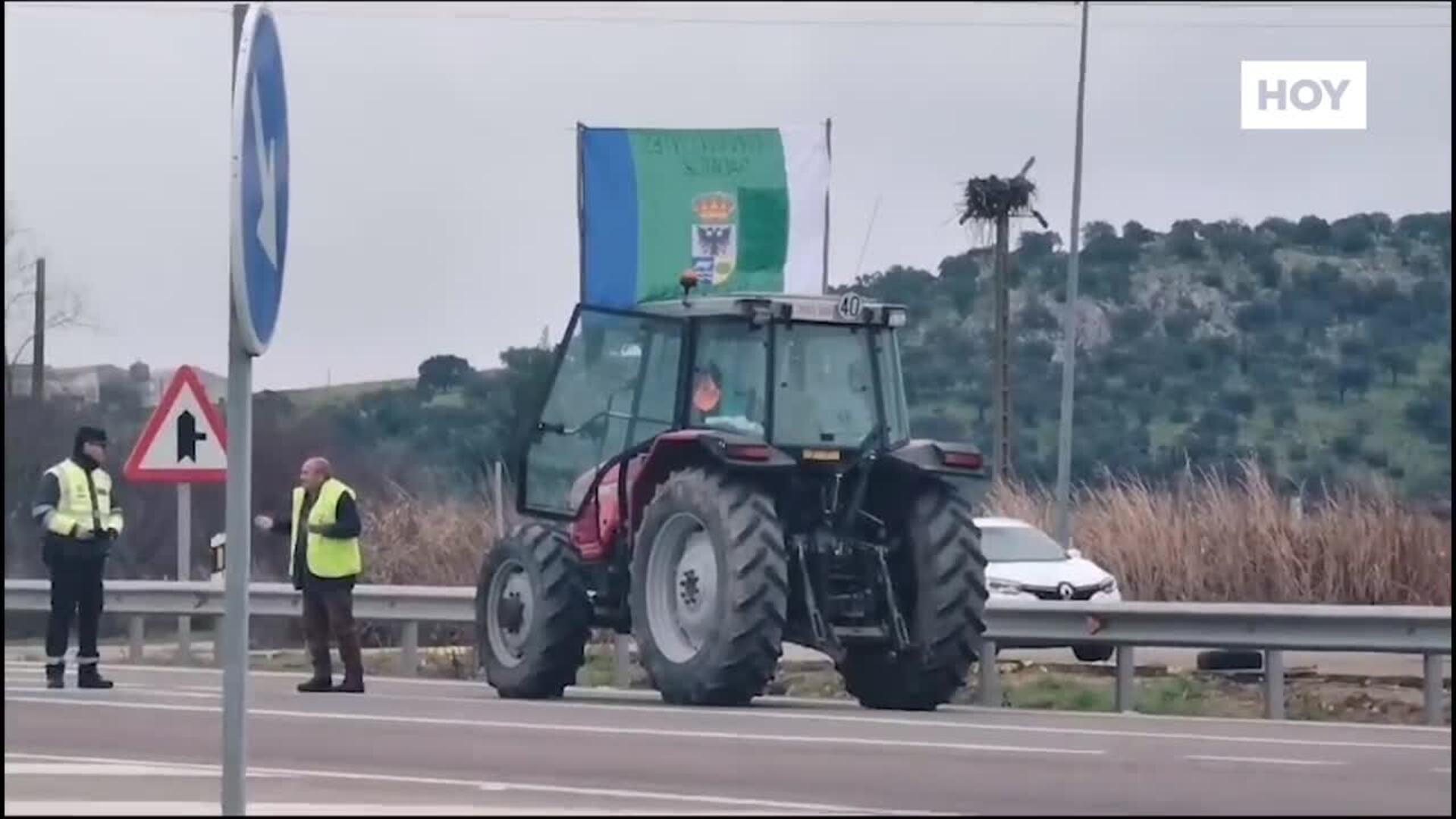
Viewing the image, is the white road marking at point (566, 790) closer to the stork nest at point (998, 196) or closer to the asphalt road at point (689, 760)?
the asphalt road at point (689, 760)

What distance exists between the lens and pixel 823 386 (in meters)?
16.7

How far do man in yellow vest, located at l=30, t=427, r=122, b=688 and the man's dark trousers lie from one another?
1.27 metres

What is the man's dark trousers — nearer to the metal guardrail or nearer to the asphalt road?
the metal guardrail

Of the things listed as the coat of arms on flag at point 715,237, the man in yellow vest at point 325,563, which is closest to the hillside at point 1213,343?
the coat of arms on flag at point 715,237

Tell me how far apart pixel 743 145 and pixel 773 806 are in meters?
12.2

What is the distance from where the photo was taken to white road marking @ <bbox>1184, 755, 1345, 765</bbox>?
12.6 metres

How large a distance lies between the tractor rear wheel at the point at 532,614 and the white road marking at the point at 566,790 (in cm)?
428

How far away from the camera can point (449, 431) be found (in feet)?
129

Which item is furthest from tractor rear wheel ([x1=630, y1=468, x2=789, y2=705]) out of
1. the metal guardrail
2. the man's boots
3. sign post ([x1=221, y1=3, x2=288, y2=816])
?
sign post ([x1=221, y1=3, x2=288, y2=816])

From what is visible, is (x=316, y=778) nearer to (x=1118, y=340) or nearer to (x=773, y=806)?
(x=773, y=806)

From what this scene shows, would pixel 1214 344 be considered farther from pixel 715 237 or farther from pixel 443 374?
pixel 715 237

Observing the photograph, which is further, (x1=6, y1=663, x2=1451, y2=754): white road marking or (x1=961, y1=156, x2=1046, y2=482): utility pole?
(x1=961, y1=156, x2=1046, y2=482): utility pole

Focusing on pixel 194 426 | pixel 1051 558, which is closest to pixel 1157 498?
pixel 1051 558

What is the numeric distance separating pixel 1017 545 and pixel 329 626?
9781mm
